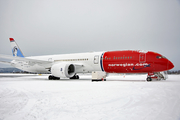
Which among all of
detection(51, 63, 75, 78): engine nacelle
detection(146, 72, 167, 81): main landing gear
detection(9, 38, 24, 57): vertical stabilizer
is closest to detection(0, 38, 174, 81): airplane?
detection(51, 63, 75, 78): engine nacelle

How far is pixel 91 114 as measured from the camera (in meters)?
4.01

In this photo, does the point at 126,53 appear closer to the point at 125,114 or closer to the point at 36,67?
the point at 125,114

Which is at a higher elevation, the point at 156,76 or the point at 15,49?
the point at 15,49

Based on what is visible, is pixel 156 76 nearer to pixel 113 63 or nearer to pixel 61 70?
pixel 113 63

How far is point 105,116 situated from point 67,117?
1003 mm

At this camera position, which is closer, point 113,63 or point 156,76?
point 156,76

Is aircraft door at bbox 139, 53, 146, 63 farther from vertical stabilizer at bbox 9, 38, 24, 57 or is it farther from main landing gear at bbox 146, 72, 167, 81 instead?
vertical stabilizer at bbox 9, 38, 24, 57

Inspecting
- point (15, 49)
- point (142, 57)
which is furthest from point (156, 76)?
point (15, 49)

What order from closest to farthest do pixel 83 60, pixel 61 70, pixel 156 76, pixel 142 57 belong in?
pixel 142 57, pixel 156 76, pixel 61 70, pixel 83 60

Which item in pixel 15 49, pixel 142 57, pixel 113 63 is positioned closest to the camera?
pixel 142 57

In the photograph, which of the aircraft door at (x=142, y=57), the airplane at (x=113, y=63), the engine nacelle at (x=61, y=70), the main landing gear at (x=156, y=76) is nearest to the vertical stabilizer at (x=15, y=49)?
the airplane at (x=113, y=63)

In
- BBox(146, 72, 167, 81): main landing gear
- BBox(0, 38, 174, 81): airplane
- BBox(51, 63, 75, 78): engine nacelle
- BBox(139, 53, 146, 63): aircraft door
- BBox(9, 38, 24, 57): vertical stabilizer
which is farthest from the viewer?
BBox(9, 38, 24, 57): vertical stabilizer

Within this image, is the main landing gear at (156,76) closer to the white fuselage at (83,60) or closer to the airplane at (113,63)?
the airplane at (113,63)

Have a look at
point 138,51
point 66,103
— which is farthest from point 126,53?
point 66,103
